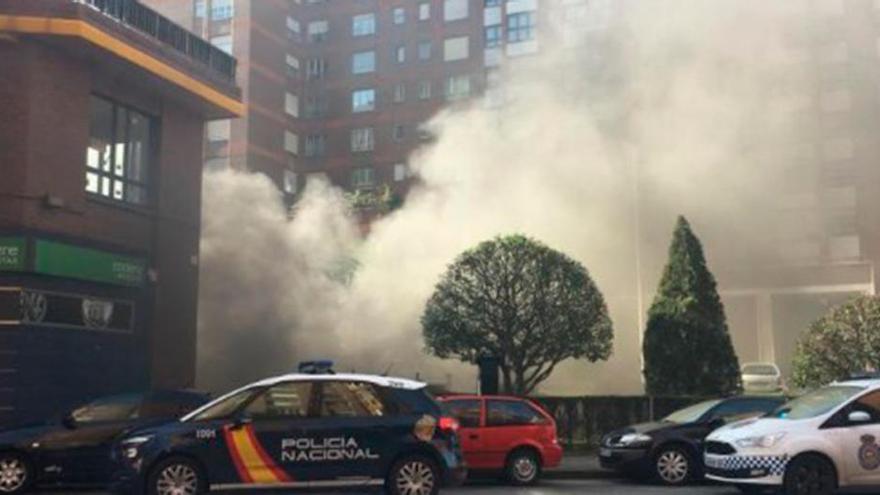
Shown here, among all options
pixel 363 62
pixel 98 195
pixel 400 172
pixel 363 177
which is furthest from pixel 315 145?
pixel 98 195

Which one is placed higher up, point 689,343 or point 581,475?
point 689,343

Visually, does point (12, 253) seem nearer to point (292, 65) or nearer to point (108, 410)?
point (108, 410)

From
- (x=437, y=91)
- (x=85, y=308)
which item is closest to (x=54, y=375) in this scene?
(x=85, y=308)

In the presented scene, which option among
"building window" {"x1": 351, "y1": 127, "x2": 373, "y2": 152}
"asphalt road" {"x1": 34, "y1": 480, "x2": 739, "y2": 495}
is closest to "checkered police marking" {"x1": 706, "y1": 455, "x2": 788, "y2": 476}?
"asphalt road" {"x1": 34, "y1": 480, "x2": 739, "y2": 495}

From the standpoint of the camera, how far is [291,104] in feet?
181

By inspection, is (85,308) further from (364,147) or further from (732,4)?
(364,147)

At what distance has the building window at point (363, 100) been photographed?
180 feet

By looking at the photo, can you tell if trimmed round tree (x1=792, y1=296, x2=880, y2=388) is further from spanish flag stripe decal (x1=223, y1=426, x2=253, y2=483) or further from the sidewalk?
spanish flag stripe decal (x1=223, y1=426, x2=253, y2=483)

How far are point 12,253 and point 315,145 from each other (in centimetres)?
3968

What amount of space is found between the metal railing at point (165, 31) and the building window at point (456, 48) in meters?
31.3

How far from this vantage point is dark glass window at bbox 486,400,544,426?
488 inches

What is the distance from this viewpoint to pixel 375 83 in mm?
54812

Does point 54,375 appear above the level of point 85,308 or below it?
below

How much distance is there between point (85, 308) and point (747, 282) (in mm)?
27582
